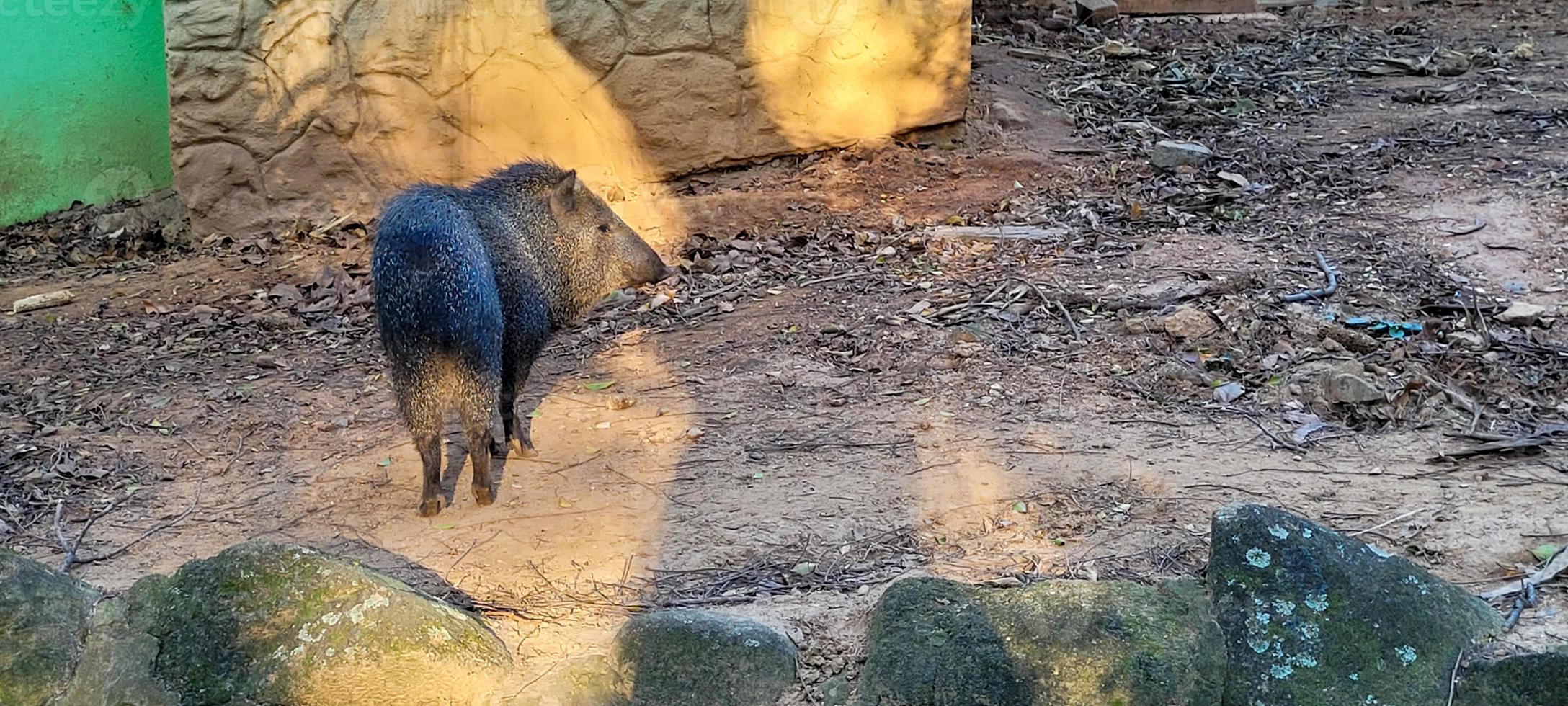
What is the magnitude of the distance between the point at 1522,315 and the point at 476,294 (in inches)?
140

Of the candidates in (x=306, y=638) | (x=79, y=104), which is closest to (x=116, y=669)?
(x=306, y=638)

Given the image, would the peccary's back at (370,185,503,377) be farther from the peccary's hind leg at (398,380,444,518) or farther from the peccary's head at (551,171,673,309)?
the peccary's head at (551,171,673,309)

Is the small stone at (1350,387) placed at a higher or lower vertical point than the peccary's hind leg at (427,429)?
higher

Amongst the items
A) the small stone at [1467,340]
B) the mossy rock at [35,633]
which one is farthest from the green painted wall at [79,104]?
the small stone at [1467,340]

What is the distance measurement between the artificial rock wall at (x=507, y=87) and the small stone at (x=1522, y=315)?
314 centimetres

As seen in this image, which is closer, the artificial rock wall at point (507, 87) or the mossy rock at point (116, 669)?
the mossy rock at point (116, 669)

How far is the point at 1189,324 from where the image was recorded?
16.2 feet

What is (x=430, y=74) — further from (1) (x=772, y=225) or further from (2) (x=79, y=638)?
(2) (x=79, y=638)

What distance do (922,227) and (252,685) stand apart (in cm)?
419

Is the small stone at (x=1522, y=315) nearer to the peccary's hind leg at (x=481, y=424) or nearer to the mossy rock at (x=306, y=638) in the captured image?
the peccary's hind leg at (x=481, y=424)

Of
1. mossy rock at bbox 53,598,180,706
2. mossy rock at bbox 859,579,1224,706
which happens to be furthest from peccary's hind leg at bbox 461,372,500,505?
mossy rock at bbox 859,579,1224,706

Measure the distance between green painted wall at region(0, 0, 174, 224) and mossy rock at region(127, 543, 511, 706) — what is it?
15.9 ft

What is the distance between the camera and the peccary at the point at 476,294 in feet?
13.1

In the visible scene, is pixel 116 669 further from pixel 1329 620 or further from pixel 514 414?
pixel 1329 620
